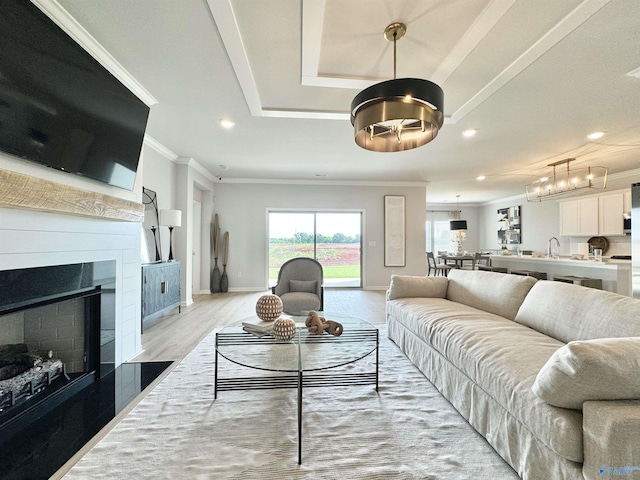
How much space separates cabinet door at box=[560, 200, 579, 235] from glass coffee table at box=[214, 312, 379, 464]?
7.38 meters

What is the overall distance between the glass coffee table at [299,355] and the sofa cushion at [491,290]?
1.15m

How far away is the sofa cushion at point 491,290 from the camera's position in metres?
2.45

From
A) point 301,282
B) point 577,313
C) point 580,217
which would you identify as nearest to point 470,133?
point 577,313

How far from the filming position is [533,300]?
219 cm

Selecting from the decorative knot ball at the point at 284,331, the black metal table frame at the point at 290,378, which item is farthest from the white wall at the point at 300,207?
the decorative knot ball at the point at 284,331

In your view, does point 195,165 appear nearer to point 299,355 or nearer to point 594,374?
point 299,355

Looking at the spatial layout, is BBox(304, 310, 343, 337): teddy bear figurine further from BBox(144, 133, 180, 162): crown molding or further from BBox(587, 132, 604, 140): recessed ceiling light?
BBox(587, 132, 604, 140): recessed ceiling light

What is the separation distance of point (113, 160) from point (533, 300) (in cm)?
343

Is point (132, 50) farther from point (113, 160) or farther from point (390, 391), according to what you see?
point (390, 391)

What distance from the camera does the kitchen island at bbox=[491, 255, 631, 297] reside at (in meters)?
3.95

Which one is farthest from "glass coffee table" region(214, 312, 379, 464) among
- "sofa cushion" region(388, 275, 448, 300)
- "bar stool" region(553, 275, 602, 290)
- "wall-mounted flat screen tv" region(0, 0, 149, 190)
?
"bar stool" region(553, 275, 602, 290)

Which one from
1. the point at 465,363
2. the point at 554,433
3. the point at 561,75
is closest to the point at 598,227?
the point at 561,75

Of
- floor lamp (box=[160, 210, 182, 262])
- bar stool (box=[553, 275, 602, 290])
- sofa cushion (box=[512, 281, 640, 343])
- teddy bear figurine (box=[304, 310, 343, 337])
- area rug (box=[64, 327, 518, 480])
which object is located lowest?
area rug (box=[64, 327, 518, 480])

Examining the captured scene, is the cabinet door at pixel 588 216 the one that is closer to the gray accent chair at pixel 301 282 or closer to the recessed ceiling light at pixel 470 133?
the recessed ceiling light at pixel 470 133
